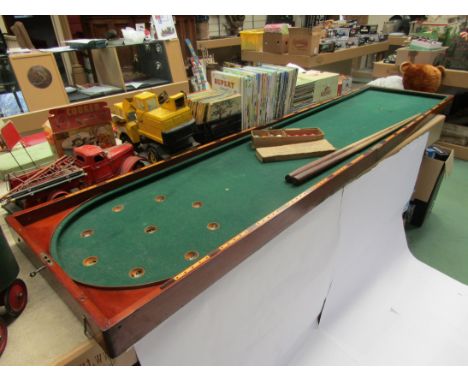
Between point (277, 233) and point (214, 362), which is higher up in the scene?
point (277, 233)

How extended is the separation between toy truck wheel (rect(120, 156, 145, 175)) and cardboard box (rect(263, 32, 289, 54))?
2.67m

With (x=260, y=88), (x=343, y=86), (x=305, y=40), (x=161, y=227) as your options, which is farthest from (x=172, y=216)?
(x=305, y=40)

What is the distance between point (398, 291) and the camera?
5.65ft

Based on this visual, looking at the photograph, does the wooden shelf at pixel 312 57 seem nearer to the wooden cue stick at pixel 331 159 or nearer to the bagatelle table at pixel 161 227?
the wooden cue stick at pixel 331 159

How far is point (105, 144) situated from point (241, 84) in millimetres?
634

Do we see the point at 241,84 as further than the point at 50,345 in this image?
Yes

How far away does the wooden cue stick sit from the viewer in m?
1.13

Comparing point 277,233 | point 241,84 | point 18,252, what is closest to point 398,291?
point 277,233

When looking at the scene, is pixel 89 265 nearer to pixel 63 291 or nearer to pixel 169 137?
pixel 63 291

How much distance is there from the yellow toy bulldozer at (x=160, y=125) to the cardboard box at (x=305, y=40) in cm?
220

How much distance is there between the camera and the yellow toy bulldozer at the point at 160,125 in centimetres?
122

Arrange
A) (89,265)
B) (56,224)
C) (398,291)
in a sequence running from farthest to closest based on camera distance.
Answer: (398,291) < (56,224) < (89,265)

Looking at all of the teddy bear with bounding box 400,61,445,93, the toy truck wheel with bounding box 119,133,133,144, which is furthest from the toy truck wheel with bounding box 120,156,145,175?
the teddy bear with bounding box 400,61,445,93

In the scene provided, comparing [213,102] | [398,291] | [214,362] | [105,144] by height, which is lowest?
[398,291]
